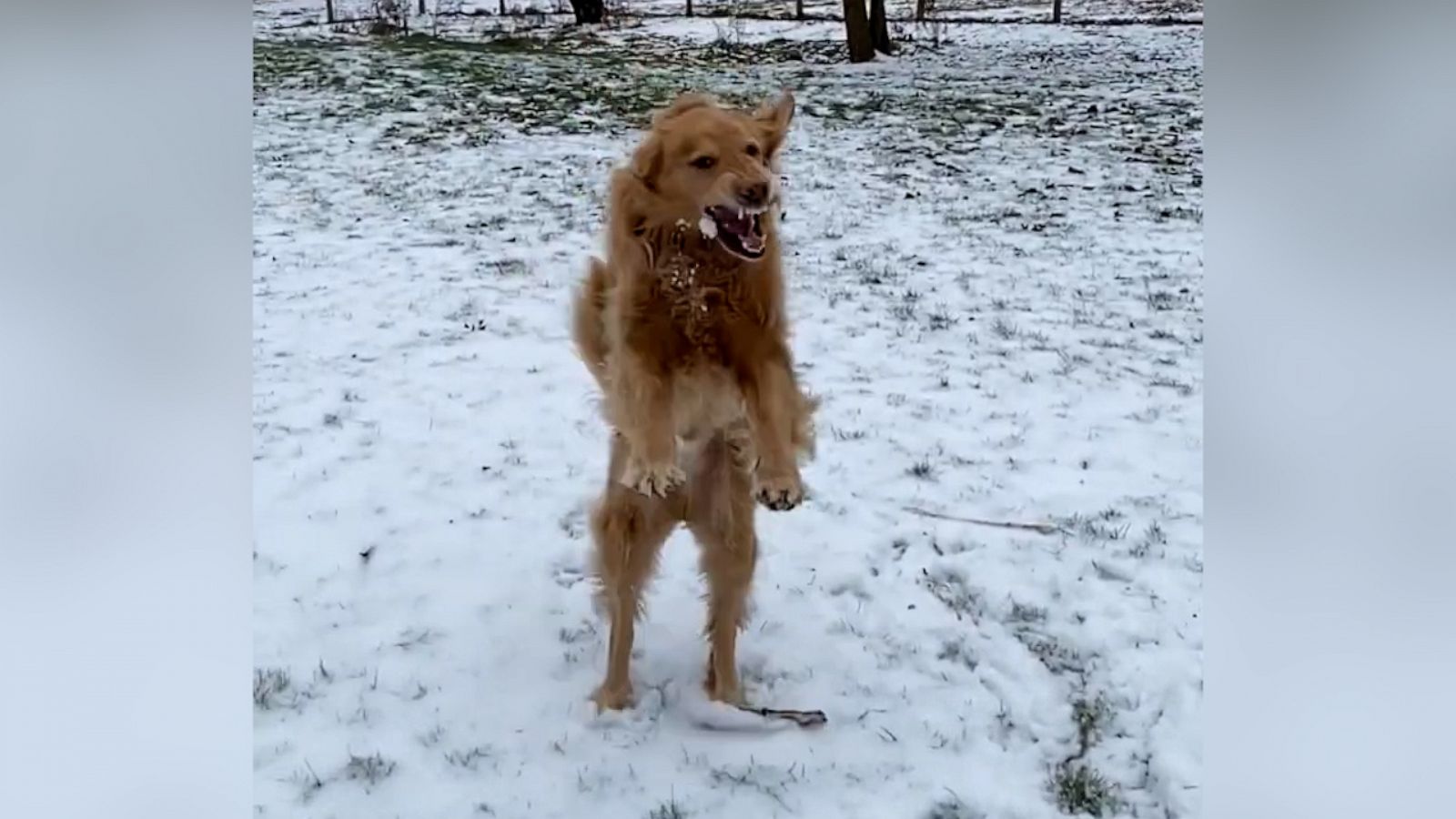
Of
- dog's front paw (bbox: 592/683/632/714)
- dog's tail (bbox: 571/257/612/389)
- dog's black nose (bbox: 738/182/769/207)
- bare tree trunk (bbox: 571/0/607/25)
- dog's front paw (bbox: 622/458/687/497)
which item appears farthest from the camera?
bare tree trunk (bbox: 571/0/607/25)

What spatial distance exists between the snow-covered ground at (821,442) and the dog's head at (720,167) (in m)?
0.41

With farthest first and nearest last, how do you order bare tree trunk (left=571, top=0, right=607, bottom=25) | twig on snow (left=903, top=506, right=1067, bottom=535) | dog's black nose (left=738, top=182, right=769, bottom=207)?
bare tree trunk (left=571, top=0, right=607, bottom=25) → twig on snow (left=903, top=506, right=1067, bottom=535) → dog's black nose (left=738, top=182, right=769, bottom=207)

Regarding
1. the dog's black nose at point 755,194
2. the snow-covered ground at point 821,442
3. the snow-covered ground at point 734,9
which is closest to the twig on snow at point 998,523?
the snow-covered ground at point 821,442

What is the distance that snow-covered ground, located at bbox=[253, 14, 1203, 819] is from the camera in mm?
2158

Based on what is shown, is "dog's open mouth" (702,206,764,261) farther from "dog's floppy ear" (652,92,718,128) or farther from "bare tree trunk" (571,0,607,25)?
"bare tree trunk" (571,0,607,25)

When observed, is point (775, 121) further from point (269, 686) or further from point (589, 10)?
point (269, 686)

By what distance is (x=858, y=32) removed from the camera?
8.44 feet

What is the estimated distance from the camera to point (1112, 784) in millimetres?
2115

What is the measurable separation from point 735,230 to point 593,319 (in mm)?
368

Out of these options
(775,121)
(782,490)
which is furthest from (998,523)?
(775,121)

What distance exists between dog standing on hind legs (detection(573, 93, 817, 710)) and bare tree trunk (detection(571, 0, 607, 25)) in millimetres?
634

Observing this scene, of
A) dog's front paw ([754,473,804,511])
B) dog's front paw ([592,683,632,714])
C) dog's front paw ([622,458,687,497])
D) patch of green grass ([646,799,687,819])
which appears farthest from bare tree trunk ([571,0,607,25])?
patch of green grass ([646,799,687,819])

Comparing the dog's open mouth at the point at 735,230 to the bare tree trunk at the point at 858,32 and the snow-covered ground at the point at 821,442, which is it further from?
the bare tree trunk at the point at 858,32
